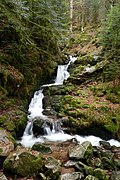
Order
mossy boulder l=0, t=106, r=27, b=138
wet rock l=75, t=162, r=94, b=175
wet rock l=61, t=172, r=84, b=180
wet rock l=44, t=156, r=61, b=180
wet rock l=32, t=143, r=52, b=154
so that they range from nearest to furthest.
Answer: wet rock l=44, t=156, r=61, b=180, wet rock l=61, t=172, r=84, b=180, wet rock l=75, t=162, r=94, b=175, wet rock l=32, t=143, r=52, b=154, mossy boulder l=0, t=106, r=27, b=138

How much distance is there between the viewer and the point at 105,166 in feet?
24.4

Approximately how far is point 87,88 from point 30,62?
350 centimetres

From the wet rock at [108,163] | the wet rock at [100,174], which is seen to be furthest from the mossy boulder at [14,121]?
the wet rock at [100,174]

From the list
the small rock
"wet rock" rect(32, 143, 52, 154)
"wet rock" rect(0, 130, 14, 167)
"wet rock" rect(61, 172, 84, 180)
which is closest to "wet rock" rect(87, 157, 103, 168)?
"wet rock" rect(61, 172, 84, 180)

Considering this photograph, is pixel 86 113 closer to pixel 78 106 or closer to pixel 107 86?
pixel 78 106

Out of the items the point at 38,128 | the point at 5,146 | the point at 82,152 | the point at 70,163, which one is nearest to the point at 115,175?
the point at 82,152

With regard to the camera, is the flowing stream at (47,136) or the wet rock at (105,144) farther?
the flowing stream at (47,136)

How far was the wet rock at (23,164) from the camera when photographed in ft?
19.9

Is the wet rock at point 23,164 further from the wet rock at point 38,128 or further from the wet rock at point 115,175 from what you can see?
the wet rock at point 38,128

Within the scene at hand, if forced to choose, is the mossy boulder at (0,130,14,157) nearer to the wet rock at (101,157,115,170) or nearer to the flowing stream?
the flowing stream

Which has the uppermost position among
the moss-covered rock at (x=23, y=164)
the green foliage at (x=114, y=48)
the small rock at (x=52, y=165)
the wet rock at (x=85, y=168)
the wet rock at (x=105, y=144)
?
the green foliage at (x=114, y=48)

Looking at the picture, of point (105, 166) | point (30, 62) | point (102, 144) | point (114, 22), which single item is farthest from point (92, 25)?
point (105, 166)

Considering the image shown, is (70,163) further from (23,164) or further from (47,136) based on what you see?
(47,136)

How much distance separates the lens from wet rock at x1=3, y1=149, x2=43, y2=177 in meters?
6.05
